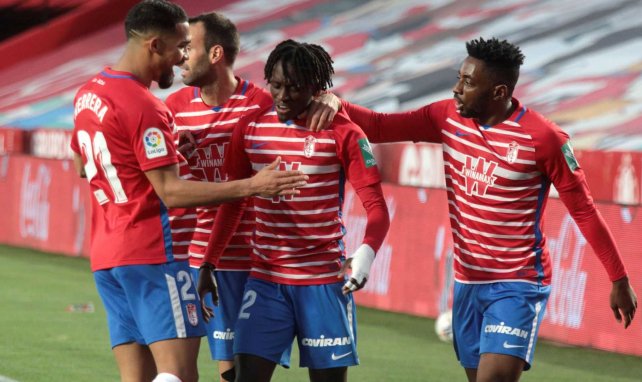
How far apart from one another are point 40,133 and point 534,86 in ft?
19.6

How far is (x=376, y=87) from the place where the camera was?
16.9 metres

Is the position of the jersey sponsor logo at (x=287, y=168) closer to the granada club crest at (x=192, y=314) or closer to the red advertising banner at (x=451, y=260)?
the granada club crest at (x=192, y=314)

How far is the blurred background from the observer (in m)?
9.52

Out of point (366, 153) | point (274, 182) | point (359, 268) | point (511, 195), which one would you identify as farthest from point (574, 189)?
point (274, 182)

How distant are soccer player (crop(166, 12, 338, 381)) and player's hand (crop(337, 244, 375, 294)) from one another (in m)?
0.99

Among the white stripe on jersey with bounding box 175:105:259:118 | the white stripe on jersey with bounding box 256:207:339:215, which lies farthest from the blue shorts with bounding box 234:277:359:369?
the white stripe on jersey with bounding box 175:105:259:118

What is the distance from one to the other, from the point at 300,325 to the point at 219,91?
128 centimetres

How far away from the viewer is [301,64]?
213 inches

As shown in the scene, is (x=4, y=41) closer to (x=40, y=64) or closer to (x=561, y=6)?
(x=40, y=64)

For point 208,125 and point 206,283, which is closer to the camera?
point 206,283

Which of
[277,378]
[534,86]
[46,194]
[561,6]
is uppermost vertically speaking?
[561,6]

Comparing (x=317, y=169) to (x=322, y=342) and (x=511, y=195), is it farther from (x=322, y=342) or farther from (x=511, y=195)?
(x=511, y=195)

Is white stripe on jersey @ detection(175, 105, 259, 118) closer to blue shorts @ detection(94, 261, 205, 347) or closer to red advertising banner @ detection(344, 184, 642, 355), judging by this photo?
blue shorts @ detection(94, 261, 205, 347)

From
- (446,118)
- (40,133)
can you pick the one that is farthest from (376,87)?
(446,118)
